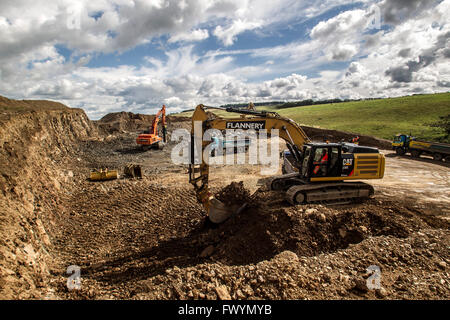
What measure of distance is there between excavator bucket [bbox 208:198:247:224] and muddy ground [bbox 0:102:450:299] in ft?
1.00

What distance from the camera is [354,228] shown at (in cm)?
695

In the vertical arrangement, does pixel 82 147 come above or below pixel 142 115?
below

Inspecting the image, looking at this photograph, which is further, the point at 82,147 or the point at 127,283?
the point at 82,147

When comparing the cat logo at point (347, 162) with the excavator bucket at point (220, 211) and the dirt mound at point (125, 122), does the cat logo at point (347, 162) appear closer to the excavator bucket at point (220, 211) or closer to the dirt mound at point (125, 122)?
the excavator bucket at point (220, 211)

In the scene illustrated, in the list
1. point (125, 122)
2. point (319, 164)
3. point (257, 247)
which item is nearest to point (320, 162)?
point (319, 164)

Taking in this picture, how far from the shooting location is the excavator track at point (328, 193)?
8.90 metres

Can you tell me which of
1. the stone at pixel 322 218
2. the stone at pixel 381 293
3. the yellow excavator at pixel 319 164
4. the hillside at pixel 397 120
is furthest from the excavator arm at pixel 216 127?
the hillside at pixel 397 120

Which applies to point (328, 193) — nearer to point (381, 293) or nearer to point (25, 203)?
point (381, 293)

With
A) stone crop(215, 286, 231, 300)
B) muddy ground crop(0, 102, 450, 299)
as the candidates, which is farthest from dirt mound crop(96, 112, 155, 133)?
stone crop(215, 286, 231, 300)

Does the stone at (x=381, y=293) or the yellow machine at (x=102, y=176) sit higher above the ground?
the yellow machine at (x=102, y=176)

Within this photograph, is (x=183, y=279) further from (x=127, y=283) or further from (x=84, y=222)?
(x=84, y=222)

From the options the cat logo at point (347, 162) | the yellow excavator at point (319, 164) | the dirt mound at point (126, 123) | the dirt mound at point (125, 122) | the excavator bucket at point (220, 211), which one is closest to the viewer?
the excavator bucket at point (220, 211)

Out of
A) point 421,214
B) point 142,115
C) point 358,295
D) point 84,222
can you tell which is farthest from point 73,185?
point 142,115
